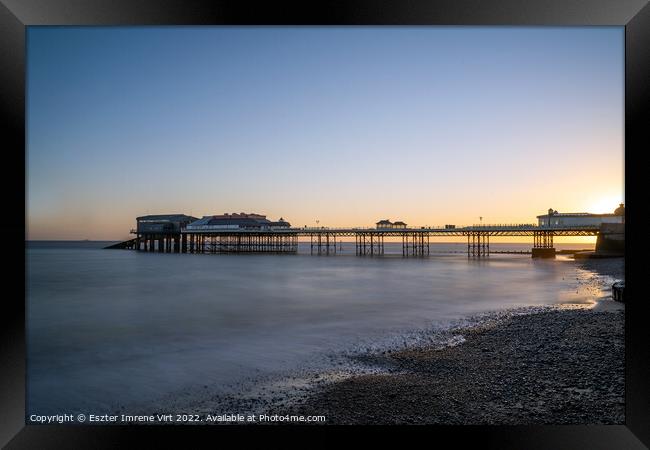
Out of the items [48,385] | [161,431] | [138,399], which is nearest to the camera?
[161,431]

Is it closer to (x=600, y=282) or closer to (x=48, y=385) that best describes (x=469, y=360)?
(x=48, y=385)

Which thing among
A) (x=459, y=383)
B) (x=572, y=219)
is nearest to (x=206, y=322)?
(x=459, y=383)

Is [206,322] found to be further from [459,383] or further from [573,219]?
[573,219]

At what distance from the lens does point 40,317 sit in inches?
340

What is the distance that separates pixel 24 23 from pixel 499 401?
428 centimetres

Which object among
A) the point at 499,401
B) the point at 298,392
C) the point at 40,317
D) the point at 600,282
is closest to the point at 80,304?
the point at 40,317

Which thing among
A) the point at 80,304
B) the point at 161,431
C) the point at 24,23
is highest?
the point at 24,23

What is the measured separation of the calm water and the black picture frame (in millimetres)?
1696

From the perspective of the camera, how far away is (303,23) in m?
2.63

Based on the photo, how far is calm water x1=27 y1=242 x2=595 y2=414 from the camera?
4.69 m

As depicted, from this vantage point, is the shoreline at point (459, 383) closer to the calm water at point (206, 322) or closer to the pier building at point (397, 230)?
the calm water at point (206, 322)

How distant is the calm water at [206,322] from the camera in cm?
469

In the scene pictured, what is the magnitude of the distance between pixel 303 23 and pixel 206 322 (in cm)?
659

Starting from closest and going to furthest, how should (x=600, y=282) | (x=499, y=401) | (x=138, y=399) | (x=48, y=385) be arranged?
(x=499, y=401)
(x=138, y=399)
(x=48, y=385)
(x=600, y=282)
